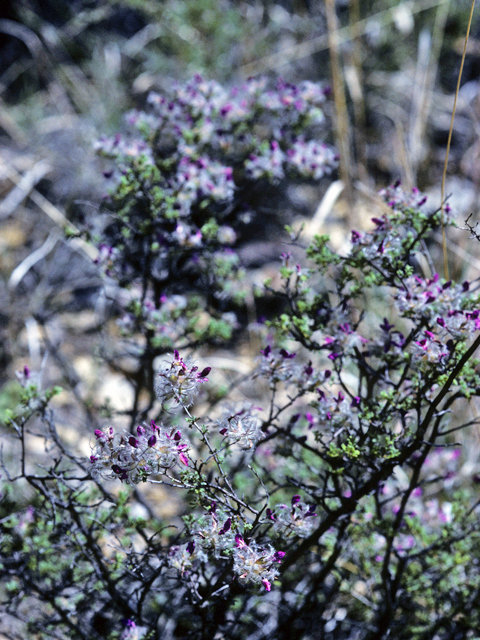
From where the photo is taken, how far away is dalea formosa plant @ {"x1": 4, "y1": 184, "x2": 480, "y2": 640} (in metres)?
1.03

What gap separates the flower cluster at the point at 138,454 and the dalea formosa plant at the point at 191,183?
680 mm

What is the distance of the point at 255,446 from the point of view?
1.23 m

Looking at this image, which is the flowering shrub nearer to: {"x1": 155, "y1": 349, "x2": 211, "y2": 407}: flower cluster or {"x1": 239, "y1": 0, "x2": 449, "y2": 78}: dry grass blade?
{"x1": 155, "y1": 349, "x2": 211, "y2": 407}: flower cluster

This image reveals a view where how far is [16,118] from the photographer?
4.04m

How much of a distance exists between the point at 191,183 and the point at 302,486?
88cm

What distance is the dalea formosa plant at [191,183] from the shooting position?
5.20 feet

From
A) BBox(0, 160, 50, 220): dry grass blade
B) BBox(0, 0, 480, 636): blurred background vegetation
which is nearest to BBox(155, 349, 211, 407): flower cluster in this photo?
BBox(0, 0, 480, 636): blurred background vegetation

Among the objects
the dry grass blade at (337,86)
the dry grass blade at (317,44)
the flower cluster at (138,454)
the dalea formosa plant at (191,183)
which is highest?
the dry grass blade at (317,44)

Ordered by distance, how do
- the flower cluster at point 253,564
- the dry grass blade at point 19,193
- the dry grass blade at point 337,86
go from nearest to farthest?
the flower cluster at point 253,564, the dry grass blade at point 337,86, the dry grass blade at point 19,193

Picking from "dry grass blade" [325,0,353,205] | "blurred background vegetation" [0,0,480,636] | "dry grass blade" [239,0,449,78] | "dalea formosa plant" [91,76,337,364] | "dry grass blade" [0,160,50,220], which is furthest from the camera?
"dry grass blade" [239,0,449,78]

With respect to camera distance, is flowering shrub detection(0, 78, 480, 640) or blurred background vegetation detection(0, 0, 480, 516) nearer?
flowering shrub detection(0, 78, 480, 640)

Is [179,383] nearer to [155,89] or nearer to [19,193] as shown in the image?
[19,193]

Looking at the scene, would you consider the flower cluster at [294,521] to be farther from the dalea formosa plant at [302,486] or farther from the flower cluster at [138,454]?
the flower cluster at [138,454]

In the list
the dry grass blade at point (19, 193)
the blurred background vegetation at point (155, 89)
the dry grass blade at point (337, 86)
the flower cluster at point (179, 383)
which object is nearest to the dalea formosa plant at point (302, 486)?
the flower cluster at point (179, 383)
